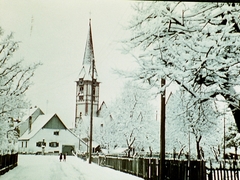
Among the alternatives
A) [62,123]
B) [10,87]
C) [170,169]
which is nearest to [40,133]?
[62,123]

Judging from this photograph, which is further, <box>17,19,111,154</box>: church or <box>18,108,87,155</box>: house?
<box>18,108,87,155</box>: house

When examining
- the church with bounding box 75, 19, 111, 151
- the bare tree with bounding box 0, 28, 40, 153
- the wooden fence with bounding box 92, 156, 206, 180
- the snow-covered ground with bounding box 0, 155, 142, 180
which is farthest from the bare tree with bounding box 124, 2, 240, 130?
the snow-covered ground with bounding box 0, 155, 142, 180

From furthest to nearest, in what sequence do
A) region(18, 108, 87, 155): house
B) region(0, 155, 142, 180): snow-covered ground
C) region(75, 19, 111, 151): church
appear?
region(18, 108, 87, 155): house < region(0, 155, 142, 180): snow-covered ground < region(75, 19, 111, 151): church

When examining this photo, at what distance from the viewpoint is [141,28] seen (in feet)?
25.4

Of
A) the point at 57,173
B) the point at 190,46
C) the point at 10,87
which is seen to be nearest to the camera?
the point at 190,46

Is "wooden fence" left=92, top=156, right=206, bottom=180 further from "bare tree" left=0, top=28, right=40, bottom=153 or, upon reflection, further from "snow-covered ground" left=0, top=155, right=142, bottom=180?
"bare tree" left=0, top=28, right=40, bottom=153

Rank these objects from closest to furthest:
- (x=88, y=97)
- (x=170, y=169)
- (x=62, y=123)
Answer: (x=170, y=169)
(x=62, y=123)
(x=88, y=97)

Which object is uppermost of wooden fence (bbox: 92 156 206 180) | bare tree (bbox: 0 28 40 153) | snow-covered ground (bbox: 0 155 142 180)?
bare tree (bbox: 0 28 40 153)

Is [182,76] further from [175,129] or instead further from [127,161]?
[175,129]

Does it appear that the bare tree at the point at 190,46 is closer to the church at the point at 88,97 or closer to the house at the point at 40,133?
the church at the point at 88,97

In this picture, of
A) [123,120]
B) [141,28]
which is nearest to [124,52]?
[141,28]

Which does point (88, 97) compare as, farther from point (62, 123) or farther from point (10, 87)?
point (10, 87)

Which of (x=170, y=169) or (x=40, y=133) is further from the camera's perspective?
(x=40, y=133)

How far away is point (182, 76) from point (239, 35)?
1.28 meters
